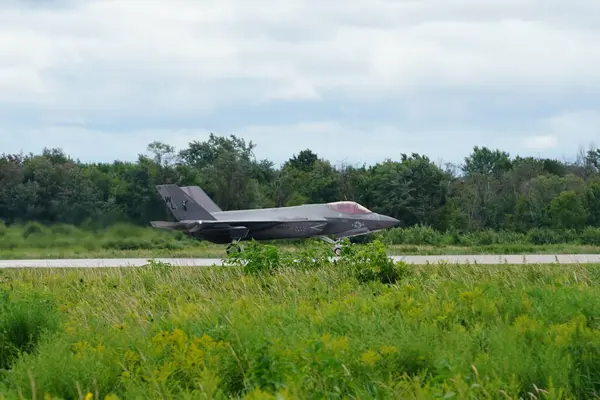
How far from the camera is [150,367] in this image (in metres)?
5.91

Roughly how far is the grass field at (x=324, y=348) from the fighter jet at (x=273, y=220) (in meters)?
19.0

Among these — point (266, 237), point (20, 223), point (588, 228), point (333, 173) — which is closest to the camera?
point (20, 223)

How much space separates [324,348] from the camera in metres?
5.87

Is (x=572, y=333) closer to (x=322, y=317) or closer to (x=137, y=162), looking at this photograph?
(x=322, y=317)

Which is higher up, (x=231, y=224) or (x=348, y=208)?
(x=348, y=208)

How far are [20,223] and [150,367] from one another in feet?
68.9

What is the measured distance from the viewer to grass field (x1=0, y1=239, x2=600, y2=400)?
215 inches

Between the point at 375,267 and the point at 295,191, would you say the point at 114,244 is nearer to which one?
the point at 375,267

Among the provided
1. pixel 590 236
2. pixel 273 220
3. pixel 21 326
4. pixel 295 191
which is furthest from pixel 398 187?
pixel 21 326

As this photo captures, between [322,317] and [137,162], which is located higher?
[137,162]

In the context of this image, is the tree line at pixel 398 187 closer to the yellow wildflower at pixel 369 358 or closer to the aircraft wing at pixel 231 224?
the aircraft wing at pixel 231 224

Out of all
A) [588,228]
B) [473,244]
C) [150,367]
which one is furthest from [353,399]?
[588,228]

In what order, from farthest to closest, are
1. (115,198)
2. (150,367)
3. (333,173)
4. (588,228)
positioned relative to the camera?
(333,173)
(588,228)
(115,198)
(150,367)

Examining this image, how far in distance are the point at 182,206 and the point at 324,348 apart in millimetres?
24565
